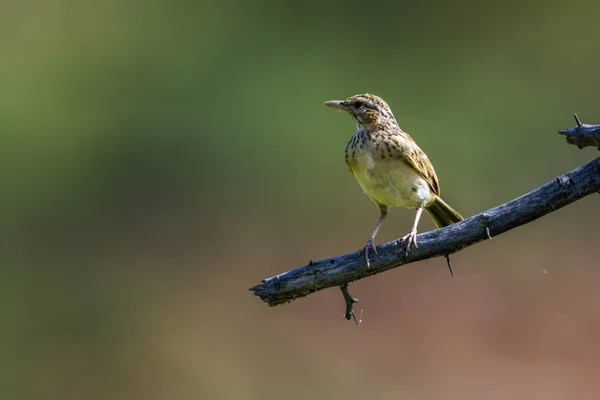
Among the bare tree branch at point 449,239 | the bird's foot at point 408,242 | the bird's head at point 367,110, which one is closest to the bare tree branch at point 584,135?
the bare tree branch at point 449,239

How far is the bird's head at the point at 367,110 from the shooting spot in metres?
6.52

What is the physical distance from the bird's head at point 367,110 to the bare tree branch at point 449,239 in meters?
1.47

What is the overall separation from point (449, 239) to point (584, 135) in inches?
38.7

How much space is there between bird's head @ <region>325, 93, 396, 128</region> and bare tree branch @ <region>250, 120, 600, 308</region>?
58.0 inches

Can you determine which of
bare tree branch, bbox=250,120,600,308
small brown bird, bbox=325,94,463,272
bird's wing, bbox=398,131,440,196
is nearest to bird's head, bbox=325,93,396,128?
small brown bird, bbox=325,94,463,272

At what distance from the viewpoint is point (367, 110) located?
6.57 meters

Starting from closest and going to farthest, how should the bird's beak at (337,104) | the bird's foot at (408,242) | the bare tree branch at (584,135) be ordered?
1. the bare tree branch at (584,135)
2. the bird's foot at (408,242)
3. the bird's beak at (337,104)

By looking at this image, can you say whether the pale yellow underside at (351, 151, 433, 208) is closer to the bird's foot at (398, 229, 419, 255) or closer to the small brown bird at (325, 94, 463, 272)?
the small brown bird at (325, 94, 463, 272)

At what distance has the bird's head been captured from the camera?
652 cm

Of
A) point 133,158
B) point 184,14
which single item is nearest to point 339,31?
point 184,14

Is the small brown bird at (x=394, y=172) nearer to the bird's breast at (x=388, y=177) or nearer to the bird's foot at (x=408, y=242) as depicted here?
the bird's breast at (x=388, y=177)

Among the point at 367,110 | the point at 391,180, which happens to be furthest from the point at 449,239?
the point at 367,110

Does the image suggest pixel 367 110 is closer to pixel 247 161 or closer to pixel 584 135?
pixel 584 135

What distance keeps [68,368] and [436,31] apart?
12819 mm
